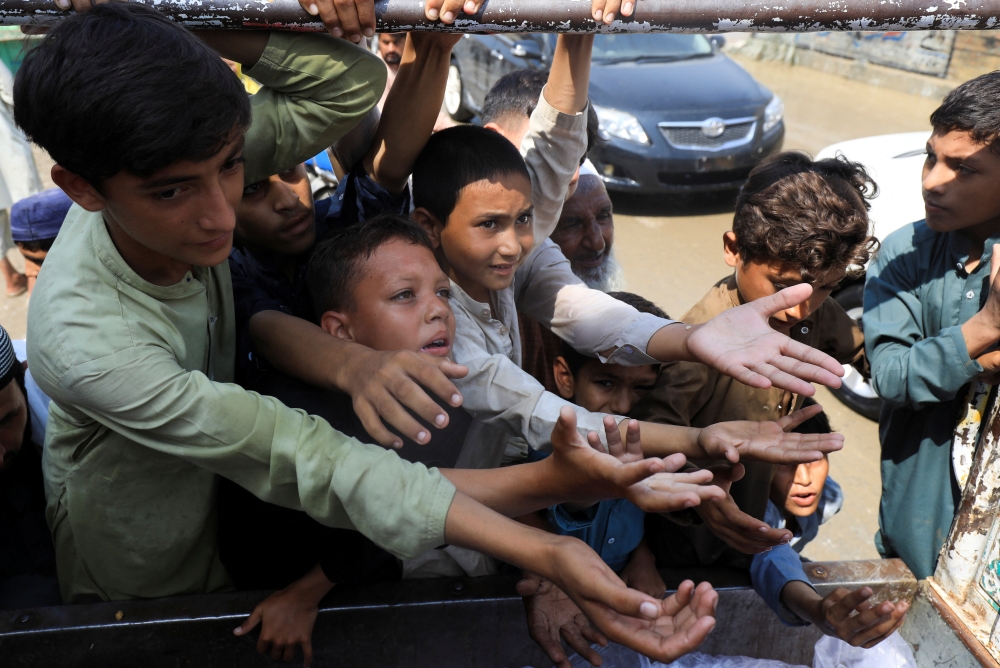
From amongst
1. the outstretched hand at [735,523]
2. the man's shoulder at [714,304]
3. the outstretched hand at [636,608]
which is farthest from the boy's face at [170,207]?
the man's shoulder at [714,304]

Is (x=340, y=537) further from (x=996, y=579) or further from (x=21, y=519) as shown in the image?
(x=996, y=579)

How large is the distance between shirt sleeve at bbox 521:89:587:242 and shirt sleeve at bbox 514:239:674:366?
99 millimetres

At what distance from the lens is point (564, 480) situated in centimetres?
130

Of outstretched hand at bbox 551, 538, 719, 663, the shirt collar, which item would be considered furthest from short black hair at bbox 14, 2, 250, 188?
outstretched hand at bbox 551, 538, 719, 663

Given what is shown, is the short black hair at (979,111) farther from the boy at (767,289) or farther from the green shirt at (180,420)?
the green shirt at (180,420)

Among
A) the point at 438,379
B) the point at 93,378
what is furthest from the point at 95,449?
the point at 438,379

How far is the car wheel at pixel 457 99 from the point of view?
331 inches

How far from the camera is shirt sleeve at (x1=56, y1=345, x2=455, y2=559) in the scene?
48.8 inches

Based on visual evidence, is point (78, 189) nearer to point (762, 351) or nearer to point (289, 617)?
point (289, 617)

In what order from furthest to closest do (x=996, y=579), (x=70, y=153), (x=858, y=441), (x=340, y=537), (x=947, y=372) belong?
(x=858, y=441) < (x=947, y=372) < (x=996, y=579) < (x=340, y=537) < (x=70, y=153)

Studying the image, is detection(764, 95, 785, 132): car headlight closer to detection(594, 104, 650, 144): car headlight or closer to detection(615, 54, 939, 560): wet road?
detection(615, 54, 939, 560): wet road

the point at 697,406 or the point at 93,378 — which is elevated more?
the point at 93,378

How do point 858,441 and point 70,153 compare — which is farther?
point 858,441

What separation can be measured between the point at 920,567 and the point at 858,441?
2133mm
